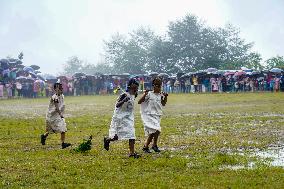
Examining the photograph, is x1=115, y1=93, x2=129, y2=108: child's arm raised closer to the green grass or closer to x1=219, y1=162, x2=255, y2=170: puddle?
the green grass

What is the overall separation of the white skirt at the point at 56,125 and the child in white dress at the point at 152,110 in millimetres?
2121

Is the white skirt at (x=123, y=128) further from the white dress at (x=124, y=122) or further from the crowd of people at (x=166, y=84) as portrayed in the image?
the crowd of people at (x=166, y=84)

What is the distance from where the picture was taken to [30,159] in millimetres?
9383

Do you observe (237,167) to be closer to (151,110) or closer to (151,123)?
(151,123)

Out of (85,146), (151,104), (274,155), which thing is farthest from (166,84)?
(274,155)

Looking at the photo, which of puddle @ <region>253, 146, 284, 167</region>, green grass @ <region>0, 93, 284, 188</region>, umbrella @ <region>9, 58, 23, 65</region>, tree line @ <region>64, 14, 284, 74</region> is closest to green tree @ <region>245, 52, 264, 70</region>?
tree line @ <region>64, 14, 284, 74</region>

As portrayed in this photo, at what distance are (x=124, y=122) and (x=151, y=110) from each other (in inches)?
37.5

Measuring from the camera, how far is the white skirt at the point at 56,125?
1134cm

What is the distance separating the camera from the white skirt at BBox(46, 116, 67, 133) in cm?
1134

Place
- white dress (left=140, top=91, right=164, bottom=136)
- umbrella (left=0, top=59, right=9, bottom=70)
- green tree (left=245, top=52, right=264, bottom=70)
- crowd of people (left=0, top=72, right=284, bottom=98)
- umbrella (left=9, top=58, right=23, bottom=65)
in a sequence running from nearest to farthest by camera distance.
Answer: white dress (left=140, top=91, right=164, bottom=136), crowd of people (left=0, top=72, right=284, bottom=98), umbrella (left=0, top=59, right=9, bottom=70), umbrella (left=9, top=58, right=23, bottom=65), green tree (left=245, top=52, right=264, bottom=70)

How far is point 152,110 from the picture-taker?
10477 mm

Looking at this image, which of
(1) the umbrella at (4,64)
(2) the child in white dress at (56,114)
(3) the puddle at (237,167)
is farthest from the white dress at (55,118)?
(1) the umbrella at (4,64)

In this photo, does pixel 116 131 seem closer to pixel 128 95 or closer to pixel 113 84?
pixel 128 95

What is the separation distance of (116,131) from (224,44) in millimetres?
68399
